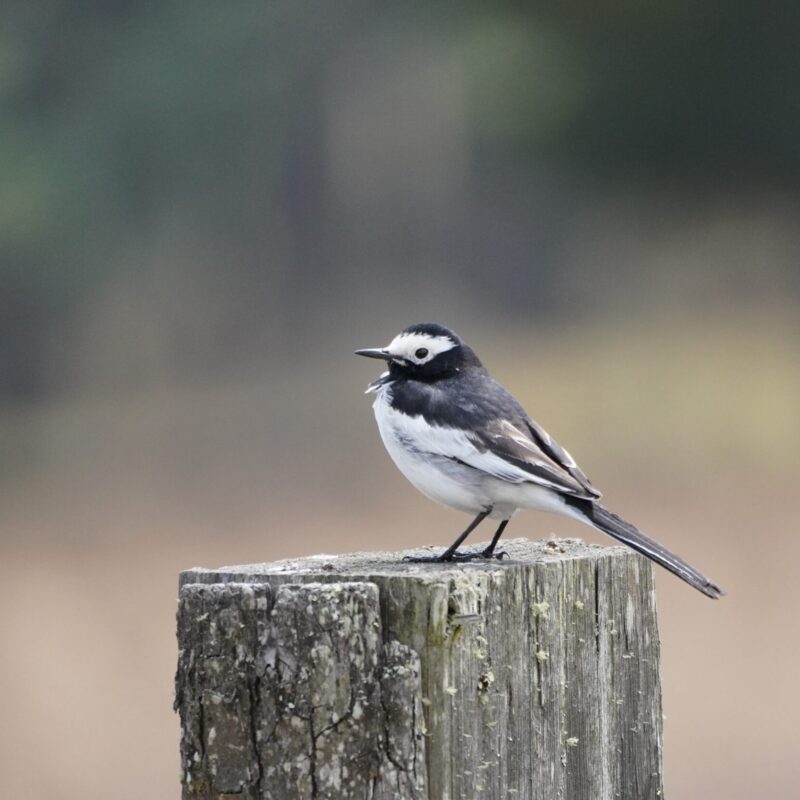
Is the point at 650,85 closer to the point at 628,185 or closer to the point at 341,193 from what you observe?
the point at 628,185

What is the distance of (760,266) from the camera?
52.3ft

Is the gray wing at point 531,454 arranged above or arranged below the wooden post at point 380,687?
above

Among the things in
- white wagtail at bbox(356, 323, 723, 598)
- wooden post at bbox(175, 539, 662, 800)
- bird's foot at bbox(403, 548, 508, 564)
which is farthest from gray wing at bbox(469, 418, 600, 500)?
wooden post at bbox(175, 539, 662, 800)

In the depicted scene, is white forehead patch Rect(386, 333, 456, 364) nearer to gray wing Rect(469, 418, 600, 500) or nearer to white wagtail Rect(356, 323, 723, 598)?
white wagtail Rect(356, 323, 723, 598)

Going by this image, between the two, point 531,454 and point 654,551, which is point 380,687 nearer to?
point 654,551

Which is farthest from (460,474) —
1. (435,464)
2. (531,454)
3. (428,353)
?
(428,353)

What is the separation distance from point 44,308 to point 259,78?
3175mm

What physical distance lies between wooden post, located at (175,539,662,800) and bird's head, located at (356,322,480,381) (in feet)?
3.88

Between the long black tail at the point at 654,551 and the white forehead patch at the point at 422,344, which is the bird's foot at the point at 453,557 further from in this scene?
the white forehead patch at the point at 422,344

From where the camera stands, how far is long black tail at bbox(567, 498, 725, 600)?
10.8ft

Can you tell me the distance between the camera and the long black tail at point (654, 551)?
3.30m

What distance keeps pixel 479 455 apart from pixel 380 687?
1130mm

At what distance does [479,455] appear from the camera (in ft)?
12.1

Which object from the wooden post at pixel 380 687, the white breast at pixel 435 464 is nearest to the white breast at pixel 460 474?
the white breast at pixel 435 464
